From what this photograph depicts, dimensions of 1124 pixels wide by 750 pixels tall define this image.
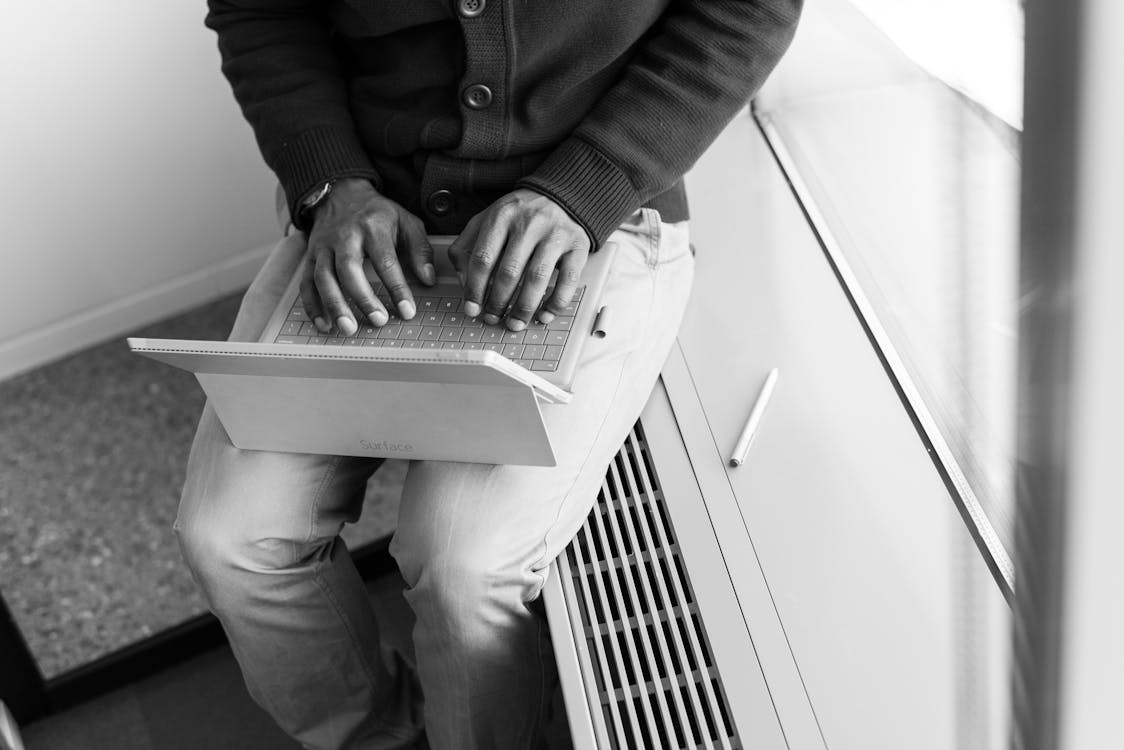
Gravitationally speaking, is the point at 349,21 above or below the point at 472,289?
above

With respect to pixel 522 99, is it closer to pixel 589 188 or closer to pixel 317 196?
pixel 589 188

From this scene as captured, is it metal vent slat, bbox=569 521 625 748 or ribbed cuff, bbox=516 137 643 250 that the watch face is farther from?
metal vent slat, bbox=569 521 625 748

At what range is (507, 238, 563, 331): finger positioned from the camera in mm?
866

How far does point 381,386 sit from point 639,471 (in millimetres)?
277

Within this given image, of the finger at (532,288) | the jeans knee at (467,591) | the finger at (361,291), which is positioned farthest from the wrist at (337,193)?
the jeans knee at (467,591)

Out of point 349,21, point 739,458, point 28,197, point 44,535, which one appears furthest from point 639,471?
point 28,197

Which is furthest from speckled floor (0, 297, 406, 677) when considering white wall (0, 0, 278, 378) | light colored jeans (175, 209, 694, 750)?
light colored jeans (175, 209, 694, 750)

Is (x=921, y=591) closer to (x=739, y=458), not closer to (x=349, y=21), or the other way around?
(x=739, y=458)

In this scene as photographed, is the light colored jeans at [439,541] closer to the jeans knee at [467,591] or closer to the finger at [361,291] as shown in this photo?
the jeans knee at [467,591]

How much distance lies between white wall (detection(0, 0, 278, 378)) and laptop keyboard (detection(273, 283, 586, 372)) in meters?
0.84

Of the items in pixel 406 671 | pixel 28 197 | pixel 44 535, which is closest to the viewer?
pixel 406 671

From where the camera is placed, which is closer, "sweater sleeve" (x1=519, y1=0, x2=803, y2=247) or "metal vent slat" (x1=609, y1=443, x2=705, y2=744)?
"metal vent slat" (x1=609, y1=443, x2=705, y2=744)

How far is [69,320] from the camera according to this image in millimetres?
1783

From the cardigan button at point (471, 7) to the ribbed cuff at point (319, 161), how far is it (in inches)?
7.6
